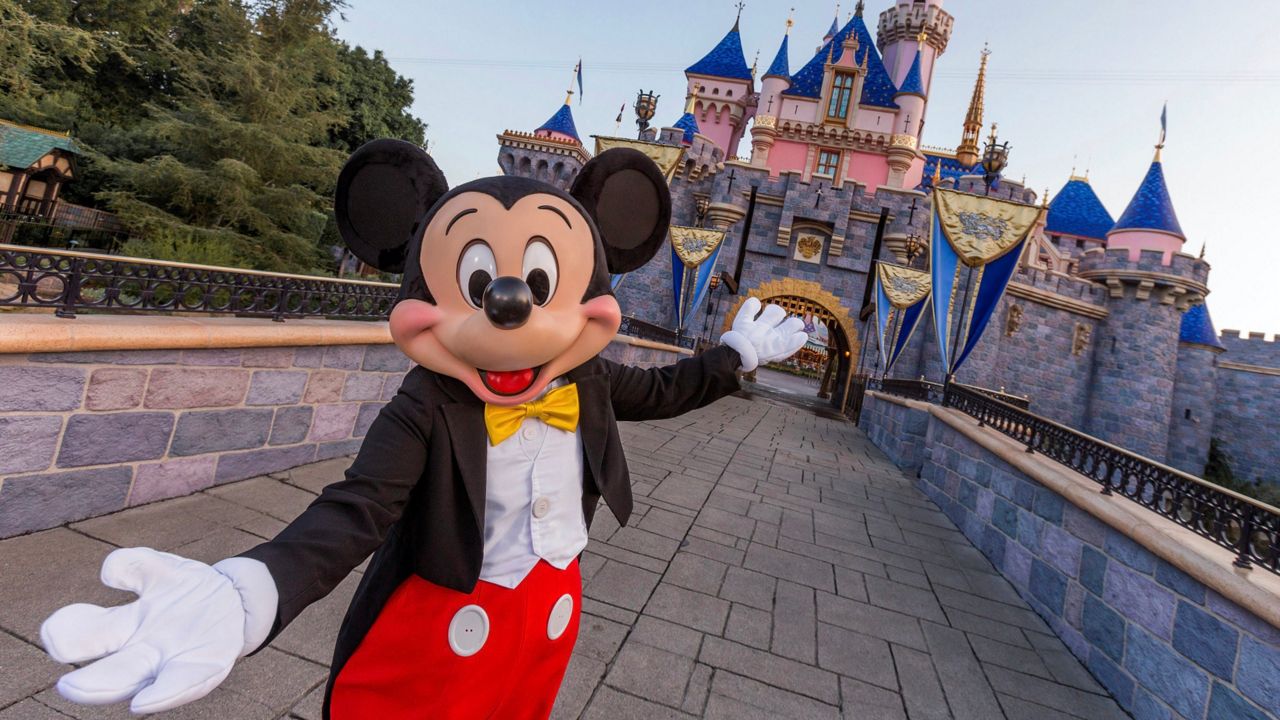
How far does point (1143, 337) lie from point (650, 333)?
1598 centimetres

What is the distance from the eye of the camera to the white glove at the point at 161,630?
2.39ft

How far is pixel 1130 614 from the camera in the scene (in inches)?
117

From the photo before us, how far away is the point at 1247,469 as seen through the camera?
782 inches

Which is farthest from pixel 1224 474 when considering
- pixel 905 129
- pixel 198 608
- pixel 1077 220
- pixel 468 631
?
pixel 198 608

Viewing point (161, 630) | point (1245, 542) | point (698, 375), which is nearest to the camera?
point (161, 630)

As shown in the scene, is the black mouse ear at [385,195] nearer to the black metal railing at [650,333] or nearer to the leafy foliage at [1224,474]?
the black metal railing at [650,333]

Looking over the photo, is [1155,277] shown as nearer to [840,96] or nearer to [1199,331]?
[1199,331]

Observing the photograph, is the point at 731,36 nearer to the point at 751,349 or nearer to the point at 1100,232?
the point at 1100,232

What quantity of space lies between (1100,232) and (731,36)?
66.6 feet

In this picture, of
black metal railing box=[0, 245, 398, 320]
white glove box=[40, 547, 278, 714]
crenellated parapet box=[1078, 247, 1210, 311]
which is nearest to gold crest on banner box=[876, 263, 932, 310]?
black metal railing box=[0, 245, 398, 320]

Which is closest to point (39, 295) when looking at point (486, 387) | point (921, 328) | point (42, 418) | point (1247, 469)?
point (42, 418)

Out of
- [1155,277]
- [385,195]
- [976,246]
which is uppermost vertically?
[1155,277]

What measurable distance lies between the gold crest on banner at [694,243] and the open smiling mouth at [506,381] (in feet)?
37.9

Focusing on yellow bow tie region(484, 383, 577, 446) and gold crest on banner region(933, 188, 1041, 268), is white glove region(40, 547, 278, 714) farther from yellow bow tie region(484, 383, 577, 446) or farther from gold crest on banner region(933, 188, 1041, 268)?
gold crest on banner region(933, 188, 1041, 268)
